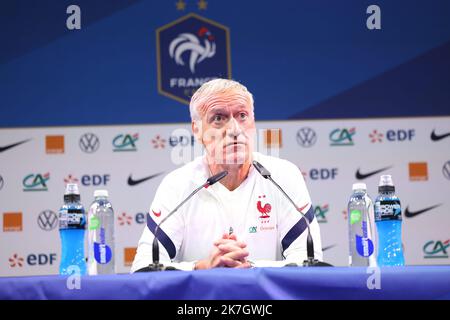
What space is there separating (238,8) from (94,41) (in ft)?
3.30

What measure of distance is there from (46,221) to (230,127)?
2.04 m


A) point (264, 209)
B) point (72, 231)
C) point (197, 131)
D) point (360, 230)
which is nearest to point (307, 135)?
point (197, 131)

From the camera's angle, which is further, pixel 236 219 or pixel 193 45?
pixel 193 45

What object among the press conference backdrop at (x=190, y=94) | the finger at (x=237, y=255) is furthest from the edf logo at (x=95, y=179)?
the finger at (x=237, y=255)

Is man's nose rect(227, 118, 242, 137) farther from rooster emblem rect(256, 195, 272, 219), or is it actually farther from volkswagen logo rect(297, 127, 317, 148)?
volkswagen logo rect(297, 127, 317, 148)

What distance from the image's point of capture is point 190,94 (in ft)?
15.4

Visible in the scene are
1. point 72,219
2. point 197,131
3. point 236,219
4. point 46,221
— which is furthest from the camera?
point 46,221

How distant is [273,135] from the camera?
170 inches

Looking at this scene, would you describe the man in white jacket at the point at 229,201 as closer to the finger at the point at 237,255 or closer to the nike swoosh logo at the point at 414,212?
the finger at the point at 237,255

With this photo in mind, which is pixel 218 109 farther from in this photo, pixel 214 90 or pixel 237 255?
pixel 237 255

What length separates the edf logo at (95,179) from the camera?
4621 mm

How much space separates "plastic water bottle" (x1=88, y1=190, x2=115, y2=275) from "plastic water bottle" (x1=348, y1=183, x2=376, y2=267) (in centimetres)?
90

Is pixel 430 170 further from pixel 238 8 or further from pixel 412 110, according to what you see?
pixel 238 8
